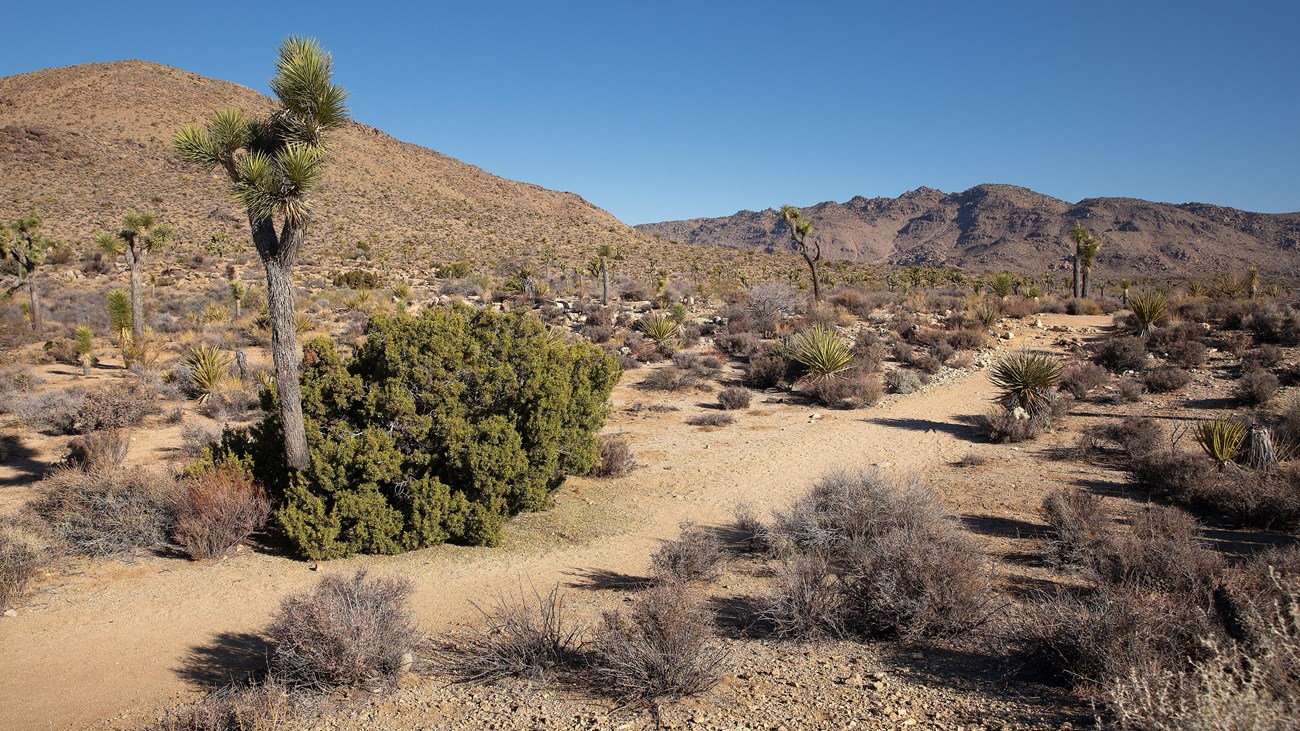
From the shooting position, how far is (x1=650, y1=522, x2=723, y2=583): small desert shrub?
6477 mm

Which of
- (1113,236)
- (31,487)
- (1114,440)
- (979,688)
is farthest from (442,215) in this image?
(1113,236)

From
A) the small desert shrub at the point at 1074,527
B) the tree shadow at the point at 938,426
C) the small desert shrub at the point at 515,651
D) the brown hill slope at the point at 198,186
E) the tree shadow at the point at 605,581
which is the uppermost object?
the brown hill slope at the point at 198,186

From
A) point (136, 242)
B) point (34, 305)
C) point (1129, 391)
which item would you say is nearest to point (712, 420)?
point (1129, 391)

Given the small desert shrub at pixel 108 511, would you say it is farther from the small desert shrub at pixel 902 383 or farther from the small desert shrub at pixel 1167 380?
the small desert shrub at pixel 1167 380

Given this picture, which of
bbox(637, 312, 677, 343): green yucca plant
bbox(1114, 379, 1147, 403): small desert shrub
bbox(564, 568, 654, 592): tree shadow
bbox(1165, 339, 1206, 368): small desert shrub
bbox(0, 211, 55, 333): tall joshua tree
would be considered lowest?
bbox(564, 568, 654, 592): tree shadow

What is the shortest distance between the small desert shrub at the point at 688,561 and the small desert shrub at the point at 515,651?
1377 mm

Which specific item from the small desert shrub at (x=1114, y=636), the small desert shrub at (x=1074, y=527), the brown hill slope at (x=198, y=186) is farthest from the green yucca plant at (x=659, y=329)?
the brown hill slope at (x=198, y=186)

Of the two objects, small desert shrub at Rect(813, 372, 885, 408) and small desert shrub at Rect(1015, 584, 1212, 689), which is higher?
small desert shrub at Rect(813, 372, 885, 408)

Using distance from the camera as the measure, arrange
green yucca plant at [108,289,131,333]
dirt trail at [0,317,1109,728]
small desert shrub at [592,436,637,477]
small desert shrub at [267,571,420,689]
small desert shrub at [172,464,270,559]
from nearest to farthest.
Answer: small desert shrub at [267,571,420,689] < dirt trail at [0,317,1109,728] < small desert shrub at [172,464,270,559] < small desert shrub at [592,436,637,477] < green yucca plant at [108,289,131,333]

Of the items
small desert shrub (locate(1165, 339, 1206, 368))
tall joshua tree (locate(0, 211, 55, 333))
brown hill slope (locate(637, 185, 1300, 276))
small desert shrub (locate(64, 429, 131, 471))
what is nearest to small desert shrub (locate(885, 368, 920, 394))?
small desert shrub (locate(1165, 339, 1206, 368))

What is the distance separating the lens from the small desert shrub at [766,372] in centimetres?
1681

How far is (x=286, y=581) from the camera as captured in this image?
650cm

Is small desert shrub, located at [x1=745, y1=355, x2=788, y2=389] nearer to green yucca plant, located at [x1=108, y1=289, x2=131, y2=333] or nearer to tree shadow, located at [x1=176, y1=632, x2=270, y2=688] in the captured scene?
tree shadow, located at [x1=176, y1=632, x2=270, y2=688]

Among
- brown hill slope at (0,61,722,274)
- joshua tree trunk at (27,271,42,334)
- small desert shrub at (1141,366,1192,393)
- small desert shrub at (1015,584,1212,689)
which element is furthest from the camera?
brown hill slope at (0,61,722,274)
